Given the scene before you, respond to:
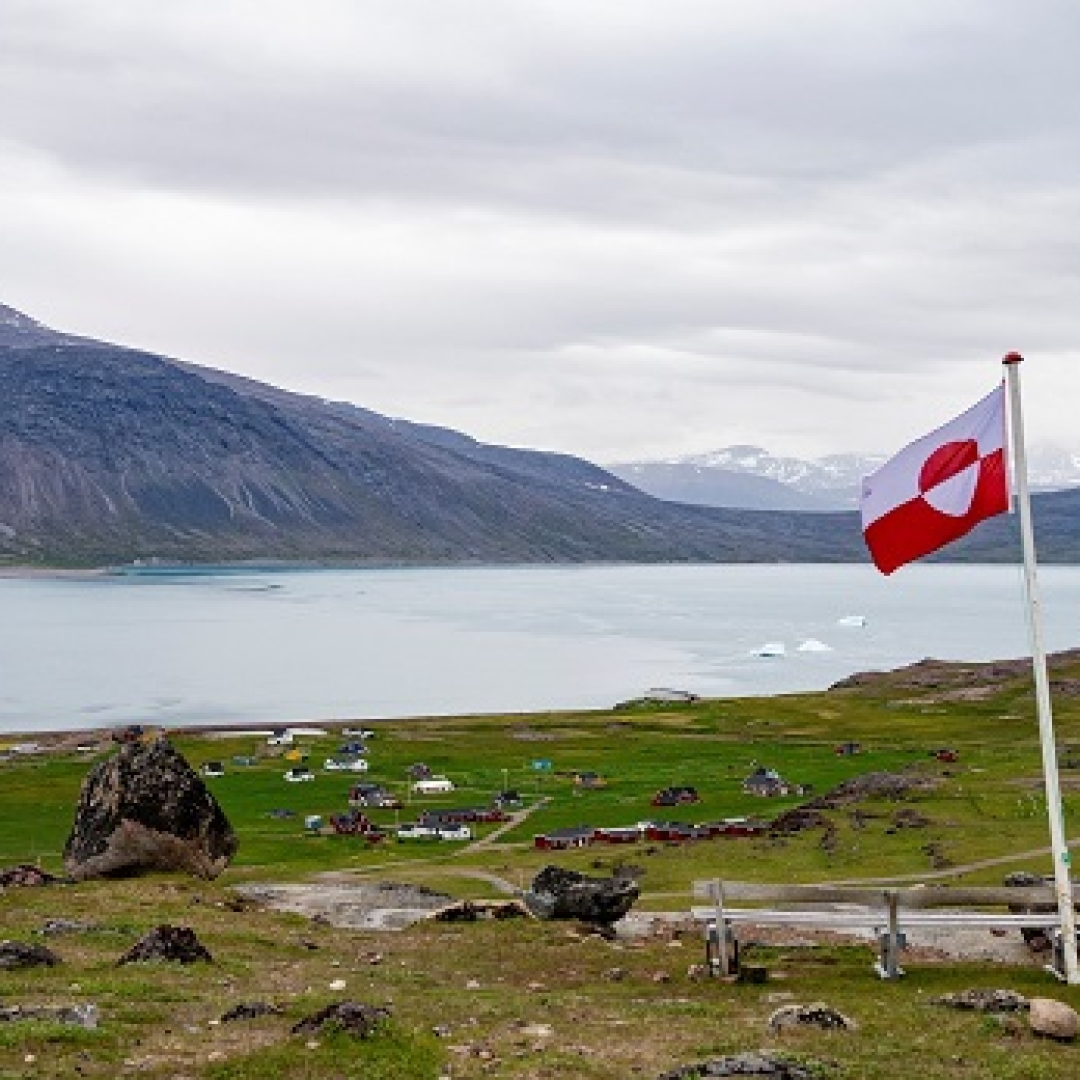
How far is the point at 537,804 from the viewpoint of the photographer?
98.4m

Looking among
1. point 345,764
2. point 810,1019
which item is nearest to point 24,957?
point 810,1019

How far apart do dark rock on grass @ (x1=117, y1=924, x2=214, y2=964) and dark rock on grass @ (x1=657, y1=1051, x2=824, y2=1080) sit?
38.4 feet

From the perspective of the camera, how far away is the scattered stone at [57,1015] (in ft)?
59.3

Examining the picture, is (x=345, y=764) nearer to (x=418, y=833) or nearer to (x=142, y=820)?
(x=418, y=833)

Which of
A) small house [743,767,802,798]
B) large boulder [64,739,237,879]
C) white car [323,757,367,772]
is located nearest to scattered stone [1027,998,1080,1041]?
large boulder [64,739,237,879]

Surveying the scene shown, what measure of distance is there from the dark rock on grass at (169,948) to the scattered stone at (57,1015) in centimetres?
540

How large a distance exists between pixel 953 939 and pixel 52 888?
72.0 ft

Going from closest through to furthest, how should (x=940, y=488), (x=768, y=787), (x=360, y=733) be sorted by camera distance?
1. (x=940, y=488)
2. (x=768, y=787)
3. (x=360, y=733)

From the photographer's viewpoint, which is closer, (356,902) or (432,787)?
(356,902)

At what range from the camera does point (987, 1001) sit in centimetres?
2027

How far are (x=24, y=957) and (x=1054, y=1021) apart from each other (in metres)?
16.7

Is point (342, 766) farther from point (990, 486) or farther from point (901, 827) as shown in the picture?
point (990, 486)

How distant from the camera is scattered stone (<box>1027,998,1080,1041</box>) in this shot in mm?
18203

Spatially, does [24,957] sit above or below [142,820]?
below
